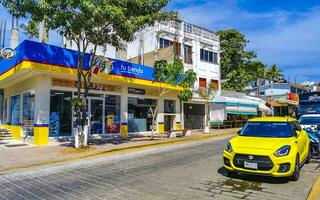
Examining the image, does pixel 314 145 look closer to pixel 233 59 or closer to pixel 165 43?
pixel 165 43

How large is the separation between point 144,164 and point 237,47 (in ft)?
114

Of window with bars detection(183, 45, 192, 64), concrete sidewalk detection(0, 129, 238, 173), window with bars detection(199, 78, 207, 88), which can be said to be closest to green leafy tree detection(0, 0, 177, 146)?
concrete sidewalk detection(0, 129, 238, 173)

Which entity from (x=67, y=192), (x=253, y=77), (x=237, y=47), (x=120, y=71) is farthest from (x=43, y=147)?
(x=253, y=77)

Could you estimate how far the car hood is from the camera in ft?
25.0

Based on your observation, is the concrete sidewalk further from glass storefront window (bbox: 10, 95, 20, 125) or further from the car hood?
the car hood

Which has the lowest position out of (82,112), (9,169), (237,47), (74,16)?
(9,169)

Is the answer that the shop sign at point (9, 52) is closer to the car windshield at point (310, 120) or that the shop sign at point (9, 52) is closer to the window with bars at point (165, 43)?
the window with bars at point (165, 43)

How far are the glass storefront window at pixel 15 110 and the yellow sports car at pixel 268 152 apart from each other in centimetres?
1601

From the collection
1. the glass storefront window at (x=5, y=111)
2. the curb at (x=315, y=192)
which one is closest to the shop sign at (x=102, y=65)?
the glass storefront window at (x=5, y=111)

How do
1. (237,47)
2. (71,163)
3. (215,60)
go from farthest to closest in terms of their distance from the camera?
(237,47), (215,60), (71,163)

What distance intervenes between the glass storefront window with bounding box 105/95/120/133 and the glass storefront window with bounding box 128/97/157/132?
1182 millimetres

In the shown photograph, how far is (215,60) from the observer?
33.0 metres

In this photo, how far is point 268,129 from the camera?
29.4ft

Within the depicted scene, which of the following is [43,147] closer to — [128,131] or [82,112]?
[82,112]
